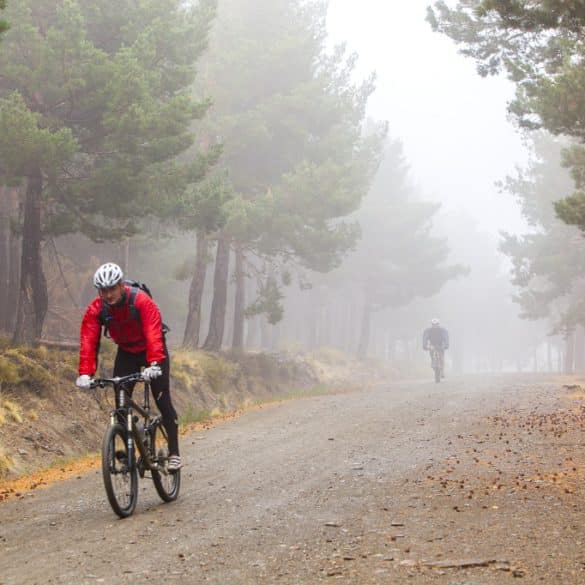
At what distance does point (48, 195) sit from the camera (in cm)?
1650

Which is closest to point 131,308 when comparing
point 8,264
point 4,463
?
point 4,463

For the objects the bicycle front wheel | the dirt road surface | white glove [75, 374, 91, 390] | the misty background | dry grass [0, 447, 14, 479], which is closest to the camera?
the dirt road surface

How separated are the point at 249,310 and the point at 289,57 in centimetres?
915

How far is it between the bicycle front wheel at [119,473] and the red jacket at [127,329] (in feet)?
2.17

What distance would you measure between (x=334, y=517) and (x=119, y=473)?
6.27ft

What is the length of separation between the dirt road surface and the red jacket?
1.44 metres

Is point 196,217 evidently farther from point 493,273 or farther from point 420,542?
point 493,273

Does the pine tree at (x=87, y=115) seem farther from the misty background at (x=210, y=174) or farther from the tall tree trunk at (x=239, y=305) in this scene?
the tall tree trunk at (x=239, y=305)

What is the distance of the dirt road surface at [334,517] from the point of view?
5574mm

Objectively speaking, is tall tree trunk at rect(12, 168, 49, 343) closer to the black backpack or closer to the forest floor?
the forest floor

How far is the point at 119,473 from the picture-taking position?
23.7 ft

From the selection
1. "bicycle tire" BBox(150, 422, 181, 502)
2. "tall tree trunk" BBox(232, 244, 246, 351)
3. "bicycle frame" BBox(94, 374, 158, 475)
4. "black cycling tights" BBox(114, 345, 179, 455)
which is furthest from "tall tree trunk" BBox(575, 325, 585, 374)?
"bicycle frame" BBox(94, 374, 158, 475)

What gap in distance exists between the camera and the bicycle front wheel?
7.01 metres

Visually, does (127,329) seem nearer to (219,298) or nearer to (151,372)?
(151,372)
